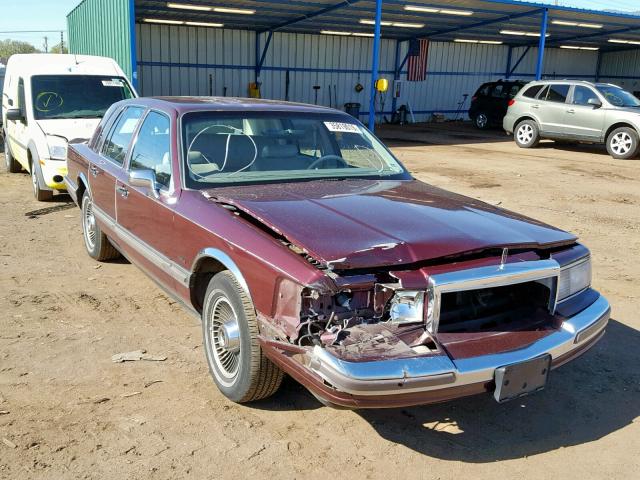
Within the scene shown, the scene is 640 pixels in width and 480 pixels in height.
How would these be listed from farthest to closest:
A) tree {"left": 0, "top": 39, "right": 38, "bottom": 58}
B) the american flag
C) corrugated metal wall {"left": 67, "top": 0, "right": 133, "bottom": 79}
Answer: tree {"left": 0, "top": 39, "right": 38, "bottom": 58} < the american flag < corrugated metal wall {"left": 67, "top": 0, "right": 133, "bottom": 79}

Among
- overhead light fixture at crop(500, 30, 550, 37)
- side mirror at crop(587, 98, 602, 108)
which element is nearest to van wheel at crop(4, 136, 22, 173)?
side mirror at crop(587, 98, 602, 108)

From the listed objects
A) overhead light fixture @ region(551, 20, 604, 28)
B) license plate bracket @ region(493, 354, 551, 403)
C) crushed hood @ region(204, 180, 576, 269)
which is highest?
overhead light fixture @ region(551, 20, 604, 28)

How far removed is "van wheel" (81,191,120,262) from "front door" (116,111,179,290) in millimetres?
1005

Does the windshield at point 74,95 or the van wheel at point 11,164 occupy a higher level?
the windshield at point 74,95

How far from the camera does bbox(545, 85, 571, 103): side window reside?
1506cm

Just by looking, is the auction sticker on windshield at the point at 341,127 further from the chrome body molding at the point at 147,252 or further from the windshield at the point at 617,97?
the windshield at the point at 617,97

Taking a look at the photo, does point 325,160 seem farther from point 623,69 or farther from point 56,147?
point 623,69

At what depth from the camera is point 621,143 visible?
47.3ft

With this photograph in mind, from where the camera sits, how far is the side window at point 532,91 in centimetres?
1572

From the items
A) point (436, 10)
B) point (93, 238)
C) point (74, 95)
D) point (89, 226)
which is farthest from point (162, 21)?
point (93, 238)

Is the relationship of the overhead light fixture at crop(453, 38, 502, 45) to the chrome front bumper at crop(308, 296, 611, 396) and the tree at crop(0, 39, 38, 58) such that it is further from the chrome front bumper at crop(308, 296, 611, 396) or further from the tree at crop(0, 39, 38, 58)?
the tree at crop(0, 39, 38, 58)

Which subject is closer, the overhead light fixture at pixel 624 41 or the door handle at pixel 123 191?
the door handle at pixel 123 191

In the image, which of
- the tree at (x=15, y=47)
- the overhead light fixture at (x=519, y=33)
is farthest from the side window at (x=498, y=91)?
the tree at (x=15, y=47)

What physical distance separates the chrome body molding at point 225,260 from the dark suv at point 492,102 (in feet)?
63.6
